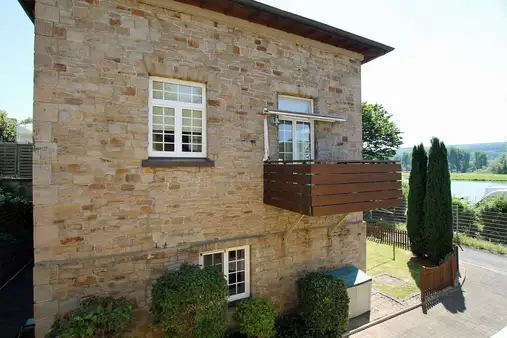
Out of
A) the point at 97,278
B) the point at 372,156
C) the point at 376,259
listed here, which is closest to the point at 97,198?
the point at 97,278

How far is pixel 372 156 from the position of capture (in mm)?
27109

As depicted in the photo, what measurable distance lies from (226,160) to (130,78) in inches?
109

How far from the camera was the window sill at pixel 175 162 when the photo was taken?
5.53m

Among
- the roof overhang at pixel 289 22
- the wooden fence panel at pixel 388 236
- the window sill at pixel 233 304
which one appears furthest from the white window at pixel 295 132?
the wooden fence panel at pixel 388 236

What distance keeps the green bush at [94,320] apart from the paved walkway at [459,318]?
5753mm

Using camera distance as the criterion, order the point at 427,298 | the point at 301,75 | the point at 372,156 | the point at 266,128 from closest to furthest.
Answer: the point at 266,128
the point at 301,75
the point at 427,298
the point at 372,156

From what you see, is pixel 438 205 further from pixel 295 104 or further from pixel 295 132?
pixel 295 104

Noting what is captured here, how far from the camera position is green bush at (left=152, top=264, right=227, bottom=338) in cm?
481

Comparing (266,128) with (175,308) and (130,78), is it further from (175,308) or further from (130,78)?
(175,308)

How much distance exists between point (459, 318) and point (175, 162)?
9357 millimetres

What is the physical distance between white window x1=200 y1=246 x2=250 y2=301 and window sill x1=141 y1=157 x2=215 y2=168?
2279 mm

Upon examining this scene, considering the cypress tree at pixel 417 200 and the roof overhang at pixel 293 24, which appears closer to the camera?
the roof overhang at pixel 293 24

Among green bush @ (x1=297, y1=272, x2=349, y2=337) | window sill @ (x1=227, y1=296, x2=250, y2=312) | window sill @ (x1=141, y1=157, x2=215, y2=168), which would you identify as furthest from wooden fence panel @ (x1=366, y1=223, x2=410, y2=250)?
window sill @ (x1=141, y1=157, x2=215, y2=168)

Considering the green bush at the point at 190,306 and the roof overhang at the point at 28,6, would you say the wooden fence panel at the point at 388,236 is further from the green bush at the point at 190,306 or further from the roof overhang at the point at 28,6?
the roof overhang at the point at 28,6
